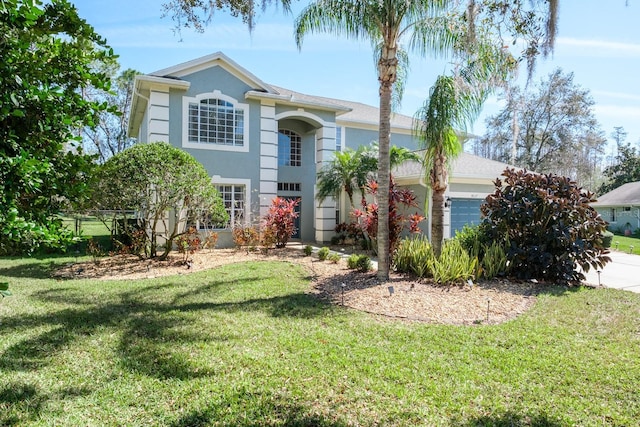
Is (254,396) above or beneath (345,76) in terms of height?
beneath

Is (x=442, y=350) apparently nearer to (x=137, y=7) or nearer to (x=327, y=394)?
(x=327, y=394)

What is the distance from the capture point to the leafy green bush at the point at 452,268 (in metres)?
8.82

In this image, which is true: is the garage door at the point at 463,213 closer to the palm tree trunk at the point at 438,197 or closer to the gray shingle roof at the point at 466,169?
the gray shingle roof at the point at 466,169

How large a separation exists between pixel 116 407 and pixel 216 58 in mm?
14500

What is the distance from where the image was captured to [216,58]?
1548 centimetres

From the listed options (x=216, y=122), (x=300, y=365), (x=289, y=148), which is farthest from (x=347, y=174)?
(x=300, y=365)

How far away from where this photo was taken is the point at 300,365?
4.58 m

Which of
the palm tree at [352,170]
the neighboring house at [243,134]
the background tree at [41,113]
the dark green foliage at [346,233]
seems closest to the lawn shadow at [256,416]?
the background tree at [41,113]

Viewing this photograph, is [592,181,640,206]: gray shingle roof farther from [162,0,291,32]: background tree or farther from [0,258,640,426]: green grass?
[162,0,291,32]: background tree

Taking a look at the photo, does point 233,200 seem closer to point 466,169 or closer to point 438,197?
Result: point 438,197

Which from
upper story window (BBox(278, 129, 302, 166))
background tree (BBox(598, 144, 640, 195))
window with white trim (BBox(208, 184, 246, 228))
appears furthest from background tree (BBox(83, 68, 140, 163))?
background tree (BBox(598, 144, 640, 195))

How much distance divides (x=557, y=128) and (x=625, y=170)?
29.2 feet

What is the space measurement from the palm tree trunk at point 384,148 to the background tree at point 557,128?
29778mm

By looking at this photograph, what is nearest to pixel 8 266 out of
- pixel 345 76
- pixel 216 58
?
pixel 216 58
